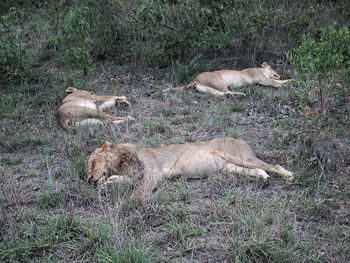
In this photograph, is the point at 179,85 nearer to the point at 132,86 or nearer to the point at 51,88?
the point at 132,86

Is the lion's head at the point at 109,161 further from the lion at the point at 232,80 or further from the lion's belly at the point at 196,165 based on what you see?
the lion at the point at 232,80

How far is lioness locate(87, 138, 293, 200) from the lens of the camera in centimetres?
547

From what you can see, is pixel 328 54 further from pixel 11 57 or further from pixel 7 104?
pixel 11 57

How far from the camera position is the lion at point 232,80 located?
935cm

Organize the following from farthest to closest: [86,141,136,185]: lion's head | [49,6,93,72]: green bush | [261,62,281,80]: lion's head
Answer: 1. [261,62,281,80]: lion's head
2. [49,6,93,72]: green bush
3. [86,141,136,185]: lion's head

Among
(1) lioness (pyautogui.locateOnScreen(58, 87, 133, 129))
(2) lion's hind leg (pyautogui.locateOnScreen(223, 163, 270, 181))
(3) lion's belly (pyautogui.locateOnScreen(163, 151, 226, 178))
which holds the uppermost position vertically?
(3) lion's belly (pyautogui.locateOnScreen(163, 151, 226, 178))

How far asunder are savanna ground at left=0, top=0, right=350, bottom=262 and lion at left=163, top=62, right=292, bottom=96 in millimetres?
185

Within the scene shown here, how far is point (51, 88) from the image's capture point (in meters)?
9.80

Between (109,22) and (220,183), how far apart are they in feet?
23.3

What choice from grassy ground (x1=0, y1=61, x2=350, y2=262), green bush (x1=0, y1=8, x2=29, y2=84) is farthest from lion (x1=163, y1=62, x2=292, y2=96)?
green bush (x1=0, y1=8, x2=29, y2=84)

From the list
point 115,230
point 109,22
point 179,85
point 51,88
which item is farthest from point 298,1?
point 115,230

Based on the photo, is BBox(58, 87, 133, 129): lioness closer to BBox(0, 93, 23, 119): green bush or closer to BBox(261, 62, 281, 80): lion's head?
BBox(0, 93, 23, 119): green bush

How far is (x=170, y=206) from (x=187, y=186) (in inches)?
25.5

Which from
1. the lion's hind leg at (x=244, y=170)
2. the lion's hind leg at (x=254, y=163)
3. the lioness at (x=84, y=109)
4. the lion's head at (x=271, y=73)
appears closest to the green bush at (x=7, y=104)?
the lioness at (x=84, y=109)
